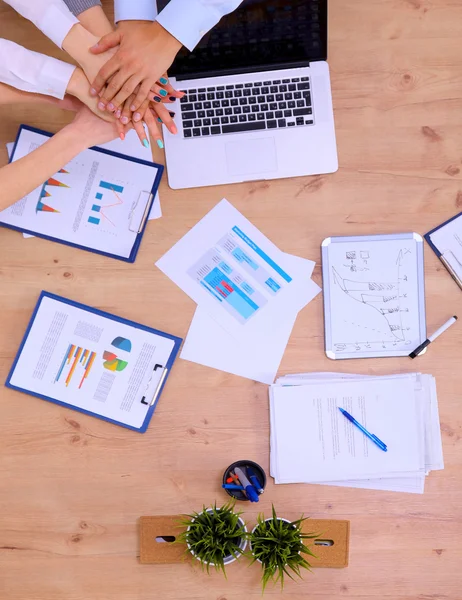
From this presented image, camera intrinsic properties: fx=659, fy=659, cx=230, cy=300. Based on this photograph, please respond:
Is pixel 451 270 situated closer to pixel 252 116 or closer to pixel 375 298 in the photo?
pixel 375 298

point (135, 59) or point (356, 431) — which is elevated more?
point (135, 59)

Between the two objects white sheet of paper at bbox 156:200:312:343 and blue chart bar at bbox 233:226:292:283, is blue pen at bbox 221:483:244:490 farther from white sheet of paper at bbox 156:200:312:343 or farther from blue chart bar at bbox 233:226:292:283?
blue chart bar at bbox 233:226:292:283

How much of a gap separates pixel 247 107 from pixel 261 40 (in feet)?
0.44

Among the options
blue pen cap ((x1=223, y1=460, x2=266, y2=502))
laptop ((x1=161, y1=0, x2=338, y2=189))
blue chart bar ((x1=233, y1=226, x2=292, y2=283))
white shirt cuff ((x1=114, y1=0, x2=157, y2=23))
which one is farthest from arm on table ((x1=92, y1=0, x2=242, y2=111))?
blue pen cap ((x1=223, y1=460, x2=266, y2=502))

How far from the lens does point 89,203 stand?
1.40 m

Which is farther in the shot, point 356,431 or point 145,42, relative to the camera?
point 356,431

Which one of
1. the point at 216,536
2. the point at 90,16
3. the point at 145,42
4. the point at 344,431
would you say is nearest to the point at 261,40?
the point at 145,42

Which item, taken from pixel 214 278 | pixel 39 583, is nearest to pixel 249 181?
pixel 214 278

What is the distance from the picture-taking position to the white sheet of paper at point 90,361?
137 cm

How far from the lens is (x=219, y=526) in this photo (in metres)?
1.25

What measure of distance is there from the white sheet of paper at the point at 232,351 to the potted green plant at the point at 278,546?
29 centimetres

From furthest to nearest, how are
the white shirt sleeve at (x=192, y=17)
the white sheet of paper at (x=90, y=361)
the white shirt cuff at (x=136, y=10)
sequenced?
the white sheet of paper at (x=90, y=361)
the white shirt cuff at (x=136, y=10)
the white shirt sleeve at (x=192, y=17)

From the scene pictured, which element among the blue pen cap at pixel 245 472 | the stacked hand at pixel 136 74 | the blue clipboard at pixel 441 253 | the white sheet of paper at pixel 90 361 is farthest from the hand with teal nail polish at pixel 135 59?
the blue pen cap at pixel 245 472

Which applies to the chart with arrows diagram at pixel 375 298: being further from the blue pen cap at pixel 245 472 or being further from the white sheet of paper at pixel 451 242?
the blue pen cap at pixel 245 472
